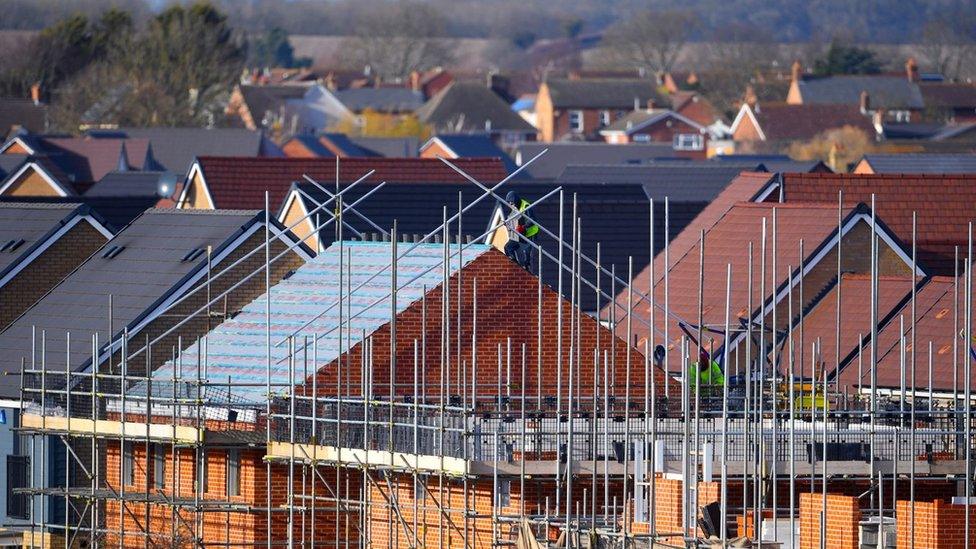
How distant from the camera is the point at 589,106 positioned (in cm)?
13288

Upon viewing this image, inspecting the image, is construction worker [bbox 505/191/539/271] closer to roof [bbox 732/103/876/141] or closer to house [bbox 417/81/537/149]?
roof [bbox 732/103/876/141]

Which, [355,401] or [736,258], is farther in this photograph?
[736,258]

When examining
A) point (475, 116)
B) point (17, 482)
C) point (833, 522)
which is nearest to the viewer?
point (833, 522)

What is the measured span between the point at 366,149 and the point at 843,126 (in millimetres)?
26068

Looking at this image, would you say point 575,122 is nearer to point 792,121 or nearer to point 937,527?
point 792,121

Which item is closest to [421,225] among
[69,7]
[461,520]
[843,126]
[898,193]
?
[898,193]

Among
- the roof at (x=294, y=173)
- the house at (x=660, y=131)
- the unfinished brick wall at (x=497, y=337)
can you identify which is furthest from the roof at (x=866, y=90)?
the unfinished brick wall at (x=497, y=337)

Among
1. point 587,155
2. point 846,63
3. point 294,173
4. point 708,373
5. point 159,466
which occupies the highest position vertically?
point 846,63

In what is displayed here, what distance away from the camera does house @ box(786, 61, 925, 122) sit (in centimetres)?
12381

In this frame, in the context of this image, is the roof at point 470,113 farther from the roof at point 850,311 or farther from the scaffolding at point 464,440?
the scaffolding at point 464,440

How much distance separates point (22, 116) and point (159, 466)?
68.2 meters

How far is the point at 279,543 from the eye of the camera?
2727 centimetres

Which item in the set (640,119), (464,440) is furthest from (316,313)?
(640,119)

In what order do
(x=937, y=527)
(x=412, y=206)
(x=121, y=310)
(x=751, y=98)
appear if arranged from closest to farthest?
(x=937, y=527), (x=121, y=310), (x=412, y=206), (x=751, y=98)
